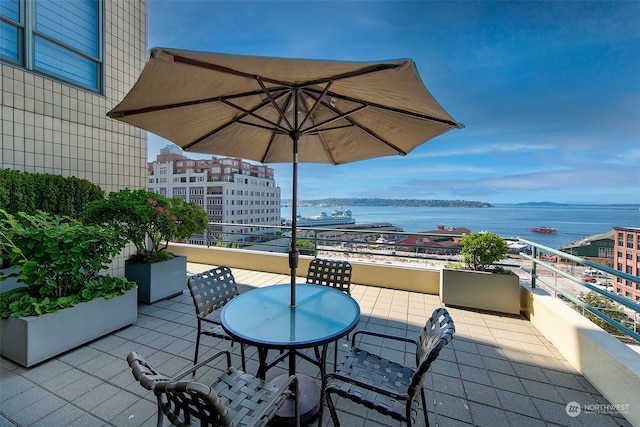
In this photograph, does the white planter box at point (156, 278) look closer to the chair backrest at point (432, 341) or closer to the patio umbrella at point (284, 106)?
the patio umbrella at point (284, 106)

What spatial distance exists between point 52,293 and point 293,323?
2528 millimetres

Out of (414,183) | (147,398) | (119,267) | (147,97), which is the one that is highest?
(414,183)

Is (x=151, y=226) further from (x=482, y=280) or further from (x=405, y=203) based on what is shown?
(x=405, y=203)

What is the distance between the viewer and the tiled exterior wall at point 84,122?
3.24 metres

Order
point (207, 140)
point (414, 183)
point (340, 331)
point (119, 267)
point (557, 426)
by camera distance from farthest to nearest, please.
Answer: point (414, 183), point (119, 267), point (207, 140), point (557, 426), point (340, 331)

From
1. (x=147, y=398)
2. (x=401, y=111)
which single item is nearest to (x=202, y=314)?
(x=147, y=398)

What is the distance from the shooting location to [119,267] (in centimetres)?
450

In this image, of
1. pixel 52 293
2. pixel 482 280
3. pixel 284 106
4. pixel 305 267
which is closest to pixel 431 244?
pixel 482 280

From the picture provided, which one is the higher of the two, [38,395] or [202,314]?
[202,314]

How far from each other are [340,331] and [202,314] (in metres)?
1.16

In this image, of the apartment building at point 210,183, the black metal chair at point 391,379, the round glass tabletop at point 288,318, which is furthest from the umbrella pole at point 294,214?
the apartment building at point 210,183

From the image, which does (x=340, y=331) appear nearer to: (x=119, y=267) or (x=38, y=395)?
(x=38, y=395)

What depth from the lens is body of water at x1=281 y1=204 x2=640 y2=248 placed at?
17.8 metres

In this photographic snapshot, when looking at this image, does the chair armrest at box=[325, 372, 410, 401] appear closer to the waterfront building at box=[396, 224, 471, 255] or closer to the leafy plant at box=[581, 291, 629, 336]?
the leafy plant at box=[581, 291, 629, 336]
